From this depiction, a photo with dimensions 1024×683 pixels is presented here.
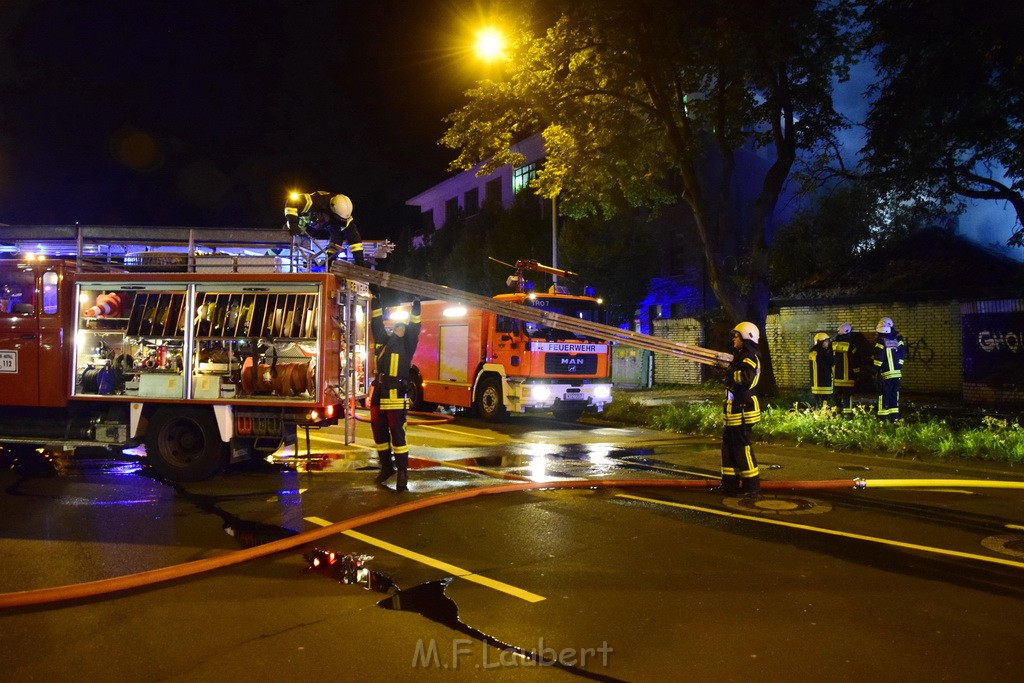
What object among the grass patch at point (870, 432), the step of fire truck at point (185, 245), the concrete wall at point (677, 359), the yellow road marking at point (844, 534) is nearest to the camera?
the yellow road marking at point (844, 534)

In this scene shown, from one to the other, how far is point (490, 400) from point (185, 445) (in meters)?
7.26

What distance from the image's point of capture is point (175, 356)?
9148mm

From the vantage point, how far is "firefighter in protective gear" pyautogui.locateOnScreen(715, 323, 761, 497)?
761 cm

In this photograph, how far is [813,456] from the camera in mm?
10633

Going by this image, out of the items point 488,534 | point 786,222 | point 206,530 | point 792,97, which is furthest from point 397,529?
point 786,222

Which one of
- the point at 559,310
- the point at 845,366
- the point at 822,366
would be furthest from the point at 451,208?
the point at 845,366

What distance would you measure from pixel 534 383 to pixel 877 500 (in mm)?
7667

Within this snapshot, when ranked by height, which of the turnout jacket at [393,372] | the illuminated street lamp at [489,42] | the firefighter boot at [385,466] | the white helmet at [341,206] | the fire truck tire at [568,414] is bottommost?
the firefighter boot at [385,466]

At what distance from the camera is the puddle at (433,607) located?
12.6 feet

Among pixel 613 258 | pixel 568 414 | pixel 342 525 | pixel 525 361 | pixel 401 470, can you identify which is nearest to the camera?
pixel 342 525

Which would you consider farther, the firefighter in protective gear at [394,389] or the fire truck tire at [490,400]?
the fire truck tire at [490,400]

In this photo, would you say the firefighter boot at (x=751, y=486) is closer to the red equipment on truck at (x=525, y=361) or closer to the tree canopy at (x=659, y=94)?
the red equipment on truck at (x=525, y=361)

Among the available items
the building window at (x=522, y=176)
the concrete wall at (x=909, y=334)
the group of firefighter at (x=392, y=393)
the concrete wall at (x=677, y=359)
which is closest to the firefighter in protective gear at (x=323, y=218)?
the group of firefighter at (x=392, y=393)

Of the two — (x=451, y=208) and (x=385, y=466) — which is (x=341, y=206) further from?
(x=451, y=208)
